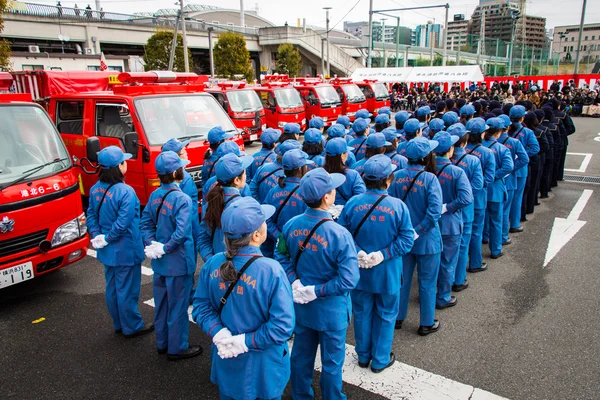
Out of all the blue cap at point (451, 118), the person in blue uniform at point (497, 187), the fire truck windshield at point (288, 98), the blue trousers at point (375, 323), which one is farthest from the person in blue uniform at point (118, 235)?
the fire truck windshield at point (288, 98)

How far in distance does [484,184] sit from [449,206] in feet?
4.77

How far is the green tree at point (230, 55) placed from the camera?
38.7 meters

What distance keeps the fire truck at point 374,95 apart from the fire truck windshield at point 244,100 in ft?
26.0

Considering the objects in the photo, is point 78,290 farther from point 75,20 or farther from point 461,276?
point 75,20

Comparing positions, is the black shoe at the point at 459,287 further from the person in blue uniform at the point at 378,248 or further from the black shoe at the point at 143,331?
the black shoe at the point at 143,331

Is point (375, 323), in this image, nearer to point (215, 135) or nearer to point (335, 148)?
point (335, 148)

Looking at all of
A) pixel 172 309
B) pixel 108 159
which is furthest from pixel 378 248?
pixel 108 159

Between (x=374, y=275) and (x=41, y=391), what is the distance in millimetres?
3096

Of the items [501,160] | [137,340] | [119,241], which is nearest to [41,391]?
[137,340]

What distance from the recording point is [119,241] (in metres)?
4.48

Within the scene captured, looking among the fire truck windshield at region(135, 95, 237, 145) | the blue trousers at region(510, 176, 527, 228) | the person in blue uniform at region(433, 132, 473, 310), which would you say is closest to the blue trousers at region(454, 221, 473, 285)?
the person in blue uniform at region(433, 132, 473, 310)

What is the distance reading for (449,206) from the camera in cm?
486

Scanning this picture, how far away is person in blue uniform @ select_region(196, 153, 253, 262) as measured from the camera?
142 inches

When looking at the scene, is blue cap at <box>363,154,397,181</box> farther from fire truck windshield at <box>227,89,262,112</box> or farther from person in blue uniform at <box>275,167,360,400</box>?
fire truck windshield at <box>227,89,262,112</box>
